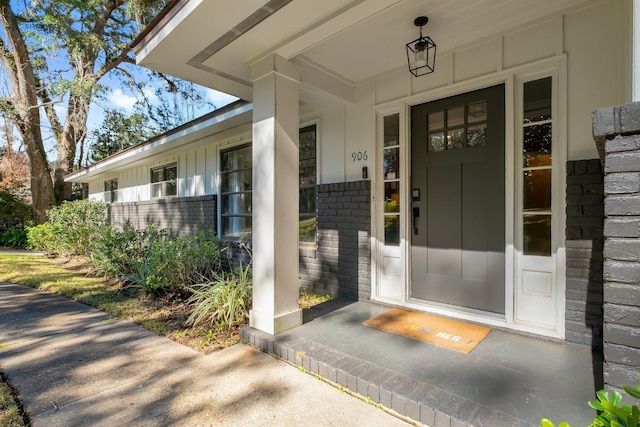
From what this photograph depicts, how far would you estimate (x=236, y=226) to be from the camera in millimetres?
6199

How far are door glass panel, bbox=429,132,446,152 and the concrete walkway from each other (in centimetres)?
264

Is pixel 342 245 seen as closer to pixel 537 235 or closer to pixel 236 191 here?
pixel 537 235

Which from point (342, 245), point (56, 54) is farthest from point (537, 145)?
point (56, 54)

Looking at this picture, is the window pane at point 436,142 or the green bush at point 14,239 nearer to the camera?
the window pane at point 436,142

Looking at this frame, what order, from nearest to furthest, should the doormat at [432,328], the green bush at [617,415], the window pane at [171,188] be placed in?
the green bush at [617,415] < the doormat at [432,328] < the window pane at [171,188]

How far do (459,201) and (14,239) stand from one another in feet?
51.9

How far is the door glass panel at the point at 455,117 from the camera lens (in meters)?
3.38

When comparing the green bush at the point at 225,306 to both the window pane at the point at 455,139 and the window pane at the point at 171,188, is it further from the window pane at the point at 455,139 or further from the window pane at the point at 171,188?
the window pane at the point at 171,188

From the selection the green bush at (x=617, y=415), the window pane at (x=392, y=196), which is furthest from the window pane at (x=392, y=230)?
the green bush at (x=617, y=415)

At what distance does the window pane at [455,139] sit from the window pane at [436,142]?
75 millimetres

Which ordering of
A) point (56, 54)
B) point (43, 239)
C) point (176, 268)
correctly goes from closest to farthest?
1. point (176, 268)
2. point (43, 239)
3. point (56, 54)

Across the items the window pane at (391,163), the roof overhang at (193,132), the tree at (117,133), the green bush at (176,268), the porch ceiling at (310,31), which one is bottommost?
the green bush at (176,268)

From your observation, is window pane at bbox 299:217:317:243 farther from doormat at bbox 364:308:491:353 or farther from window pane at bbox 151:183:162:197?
window pane at bbox 151:183:162:197

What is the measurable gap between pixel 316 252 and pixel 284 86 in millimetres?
2341
